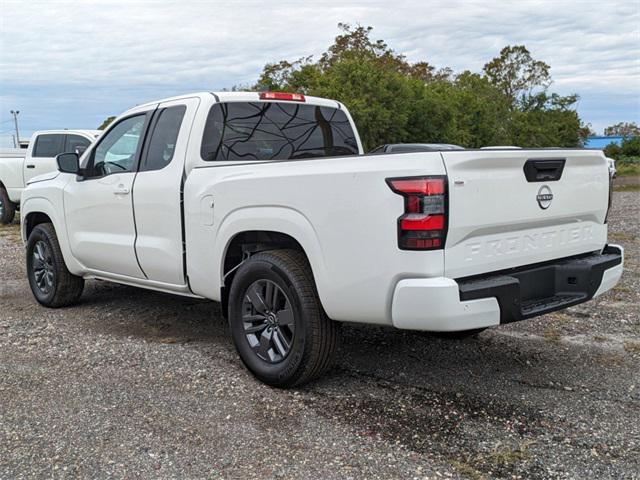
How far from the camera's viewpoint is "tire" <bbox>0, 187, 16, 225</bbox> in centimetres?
1398

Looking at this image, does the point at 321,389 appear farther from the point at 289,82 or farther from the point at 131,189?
the point at 289,82

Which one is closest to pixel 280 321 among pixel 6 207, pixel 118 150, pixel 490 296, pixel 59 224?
pixel 490 296

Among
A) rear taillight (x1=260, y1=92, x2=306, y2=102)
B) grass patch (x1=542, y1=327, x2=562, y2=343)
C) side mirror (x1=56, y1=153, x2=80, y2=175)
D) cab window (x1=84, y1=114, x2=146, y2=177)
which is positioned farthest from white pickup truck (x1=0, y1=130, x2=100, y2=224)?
grass patch (x1=542, y1=327, x2=562, y2=343)

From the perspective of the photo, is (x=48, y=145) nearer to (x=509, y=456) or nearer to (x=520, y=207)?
(x=520, y=207)

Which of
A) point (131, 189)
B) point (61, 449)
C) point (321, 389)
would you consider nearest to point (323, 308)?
point (321, 389)

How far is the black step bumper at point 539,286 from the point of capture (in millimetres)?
3436

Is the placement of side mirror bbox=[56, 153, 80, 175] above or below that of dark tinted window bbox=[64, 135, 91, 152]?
below

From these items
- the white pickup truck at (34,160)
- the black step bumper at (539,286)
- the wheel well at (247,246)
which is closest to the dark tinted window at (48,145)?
the white pickup truck at (34,160)

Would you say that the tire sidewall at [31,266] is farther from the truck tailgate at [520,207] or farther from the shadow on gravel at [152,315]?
the truck tailgate at [520,207]

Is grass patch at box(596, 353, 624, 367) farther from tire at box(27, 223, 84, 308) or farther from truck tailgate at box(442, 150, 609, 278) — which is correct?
tire at box(27, 223, 84, 308)

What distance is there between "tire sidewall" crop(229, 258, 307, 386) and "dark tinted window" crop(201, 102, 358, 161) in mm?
1055

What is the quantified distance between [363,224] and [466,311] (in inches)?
26.9

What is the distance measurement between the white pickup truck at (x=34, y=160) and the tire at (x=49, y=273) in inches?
234

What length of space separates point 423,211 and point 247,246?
151 centimetres
